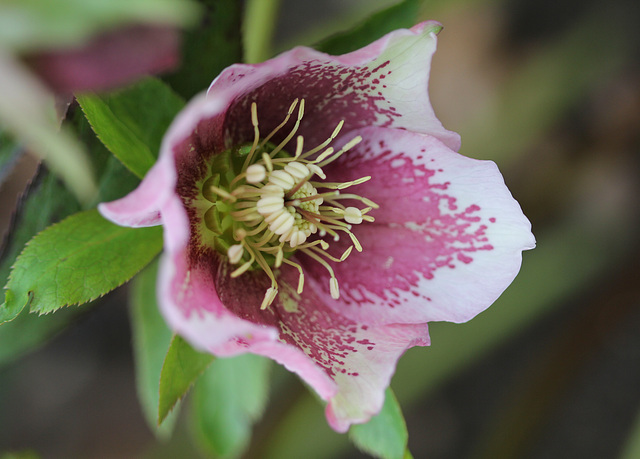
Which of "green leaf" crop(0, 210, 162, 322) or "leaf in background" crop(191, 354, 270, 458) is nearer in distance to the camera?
"green leaf" crop(0, 210, 162, 322)

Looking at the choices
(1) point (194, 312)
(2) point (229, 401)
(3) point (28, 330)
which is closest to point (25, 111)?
(1) point (194, 312)

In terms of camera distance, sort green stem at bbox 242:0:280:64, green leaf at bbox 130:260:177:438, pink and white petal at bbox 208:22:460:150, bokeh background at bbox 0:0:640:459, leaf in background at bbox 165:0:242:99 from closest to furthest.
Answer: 1. pink and white petal at bbox 208:22:460:150
2. leaf in background at bbox 165:0:242:99
3. green leaf at bbox 130:260:177:438
4. green stem at bbox 242:0:280:64
5. bokeh background at bbox 0:0:640:459

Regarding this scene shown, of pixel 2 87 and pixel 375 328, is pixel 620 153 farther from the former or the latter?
pixel 2 87

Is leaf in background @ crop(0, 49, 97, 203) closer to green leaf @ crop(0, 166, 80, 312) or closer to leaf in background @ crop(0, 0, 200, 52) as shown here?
leaf in background @ crop(0, 0, 200, 52)

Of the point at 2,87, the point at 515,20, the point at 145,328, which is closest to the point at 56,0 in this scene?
the point at 2,87


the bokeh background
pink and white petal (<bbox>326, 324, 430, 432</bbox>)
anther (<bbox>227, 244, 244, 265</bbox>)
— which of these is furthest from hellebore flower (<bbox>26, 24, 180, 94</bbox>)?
the bokeh background

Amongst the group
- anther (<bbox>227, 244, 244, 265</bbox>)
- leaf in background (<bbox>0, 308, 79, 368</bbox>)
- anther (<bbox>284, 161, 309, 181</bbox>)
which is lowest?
leaf in background (<bbox>0, 308, 79, 368</bbox>)

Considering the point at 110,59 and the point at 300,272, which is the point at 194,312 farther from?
the point at 110,59
